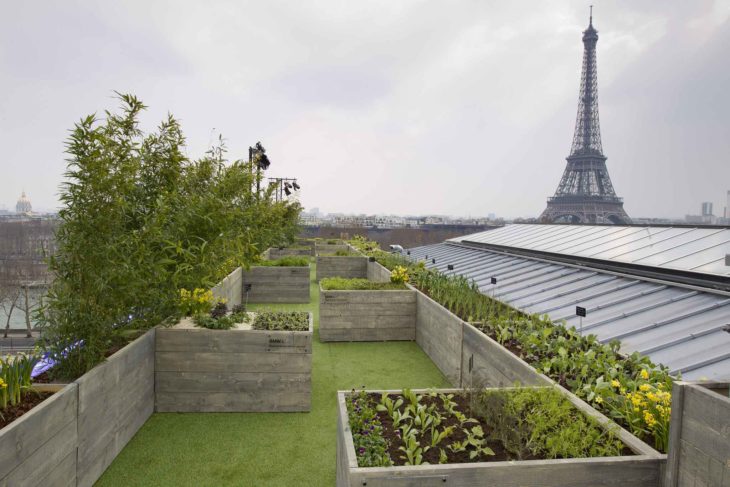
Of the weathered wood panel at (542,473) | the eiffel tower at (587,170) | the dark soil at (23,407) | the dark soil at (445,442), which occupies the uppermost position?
the eiffel tower at (587,170)

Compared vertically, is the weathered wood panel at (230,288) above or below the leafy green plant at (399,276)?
below

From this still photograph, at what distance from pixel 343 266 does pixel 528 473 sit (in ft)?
→ 34.4

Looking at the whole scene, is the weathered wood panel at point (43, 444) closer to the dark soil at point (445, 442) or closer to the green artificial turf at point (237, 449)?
the green artificial turf at point (237, 449)

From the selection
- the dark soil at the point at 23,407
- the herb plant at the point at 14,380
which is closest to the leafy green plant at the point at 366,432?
the dark soil at the point at 23,407

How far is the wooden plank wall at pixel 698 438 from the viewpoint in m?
1.99

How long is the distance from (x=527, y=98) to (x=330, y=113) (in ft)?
27.6

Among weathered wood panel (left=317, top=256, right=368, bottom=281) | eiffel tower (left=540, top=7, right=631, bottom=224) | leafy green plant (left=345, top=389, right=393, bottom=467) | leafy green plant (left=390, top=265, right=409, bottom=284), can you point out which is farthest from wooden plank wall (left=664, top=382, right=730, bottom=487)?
eiffel tower (left=540, top=7, right=631, bottom=224)

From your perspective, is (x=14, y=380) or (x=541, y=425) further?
(x=14, y=380)

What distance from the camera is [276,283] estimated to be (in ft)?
34.3

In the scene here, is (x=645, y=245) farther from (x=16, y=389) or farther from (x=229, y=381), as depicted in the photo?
→ (x=16, y=389)

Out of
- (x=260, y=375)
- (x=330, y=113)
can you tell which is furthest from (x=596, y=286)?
(x=330, y=113)

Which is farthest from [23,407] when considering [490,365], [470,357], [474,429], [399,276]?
[399,276]

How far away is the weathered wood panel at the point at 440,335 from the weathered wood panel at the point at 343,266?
211 inches

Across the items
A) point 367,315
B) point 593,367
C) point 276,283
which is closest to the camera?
point 593,367
